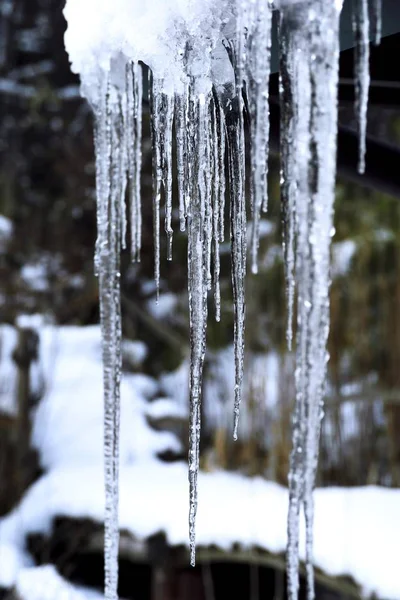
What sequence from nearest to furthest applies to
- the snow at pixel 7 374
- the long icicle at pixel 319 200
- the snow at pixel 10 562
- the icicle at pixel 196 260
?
the long icicle at pixel 319 200 → the icicle at pixel 196 260 → the snow at pixel 10 562 → the snow at pixel 7 374

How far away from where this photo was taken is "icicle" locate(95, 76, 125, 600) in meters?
0.97

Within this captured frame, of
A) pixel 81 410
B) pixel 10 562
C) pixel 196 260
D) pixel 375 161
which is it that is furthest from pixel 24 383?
pixel 196 260

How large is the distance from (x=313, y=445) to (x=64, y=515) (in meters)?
2.76

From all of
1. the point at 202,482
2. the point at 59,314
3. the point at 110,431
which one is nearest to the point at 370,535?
the point at 202,482

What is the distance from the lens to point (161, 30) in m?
0.80

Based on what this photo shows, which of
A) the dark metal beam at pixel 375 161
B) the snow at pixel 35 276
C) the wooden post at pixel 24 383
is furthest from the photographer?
the snow at pixel 35 276

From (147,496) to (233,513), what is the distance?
0.40 metres

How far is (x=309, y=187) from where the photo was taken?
647 mm

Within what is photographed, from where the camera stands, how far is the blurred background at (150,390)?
283 cm

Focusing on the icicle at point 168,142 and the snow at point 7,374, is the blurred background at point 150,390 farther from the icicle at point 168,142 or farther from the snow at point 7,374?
the icicle at point 168,142

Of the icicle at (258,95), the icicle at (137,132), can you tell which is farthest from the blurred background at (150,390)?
the icicle at (258,95)

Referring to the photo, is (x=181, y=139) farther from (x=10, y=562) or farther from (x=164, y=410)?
(x=164, y=410)

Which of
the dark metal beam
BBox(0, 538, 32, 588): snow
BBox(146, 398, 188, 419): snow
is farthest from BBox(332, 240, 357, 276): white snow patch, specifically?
the dark metal beam

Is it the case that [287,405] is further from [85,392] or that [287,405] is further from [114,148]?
[114,148]
